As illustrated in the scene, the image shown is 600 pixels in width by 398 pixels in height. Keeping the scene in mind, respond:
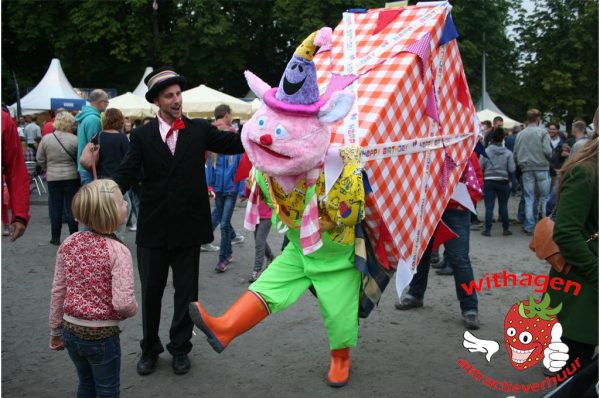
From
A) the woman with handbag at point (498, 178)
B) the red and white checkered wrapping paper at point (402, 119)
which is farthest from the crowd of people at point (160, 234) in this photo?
the woman with handbag at point (498, 178)

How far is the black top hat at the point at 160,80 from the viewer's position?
12.5 feet

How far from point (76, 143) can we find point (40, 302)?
3.01 m

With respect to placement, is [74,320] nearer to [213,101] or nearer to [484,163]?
[484,163]

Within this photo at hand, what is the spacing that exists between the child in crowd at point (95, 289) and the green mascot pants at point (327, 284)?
98 centimetres

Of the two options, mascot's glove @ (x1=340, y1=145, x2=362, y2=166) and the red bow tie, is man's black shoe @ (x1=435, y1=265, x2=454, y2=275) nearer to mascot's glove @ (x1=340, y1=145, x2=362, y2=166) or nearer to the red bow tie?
Answer: mascot's glove @ (x1=340, y1=145, x2=362, y2=166)

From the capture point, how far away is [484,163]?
9977 millimetres

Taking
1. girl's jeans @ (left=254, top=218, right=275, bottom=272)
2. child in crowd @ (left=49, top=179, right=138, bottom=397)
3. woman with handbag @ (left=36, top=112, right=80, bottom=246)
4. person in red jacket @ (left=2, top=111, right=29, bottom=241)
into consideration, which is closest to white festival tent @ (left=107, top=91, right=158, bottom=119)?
woman with handbag @ (left=36, top=112, right=80, bottom=246)

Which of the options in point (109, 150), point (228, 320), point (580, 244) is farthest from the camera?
point (109, 150)

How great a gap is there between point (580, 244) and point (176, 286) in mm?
2572

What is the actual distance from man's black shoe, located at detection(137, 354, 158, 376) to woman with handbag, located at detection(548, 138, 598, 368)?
2656 millimetres

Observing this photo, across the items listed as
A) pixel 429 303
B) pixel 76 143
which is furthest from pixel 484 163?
pixel 76 143

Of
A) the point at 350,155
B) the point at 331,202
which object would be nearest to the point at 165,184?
the point at 331,202

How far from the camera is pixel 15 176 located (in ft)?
12.5

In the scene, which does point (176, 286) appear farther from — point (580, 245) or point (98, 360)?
point (580, 245)
